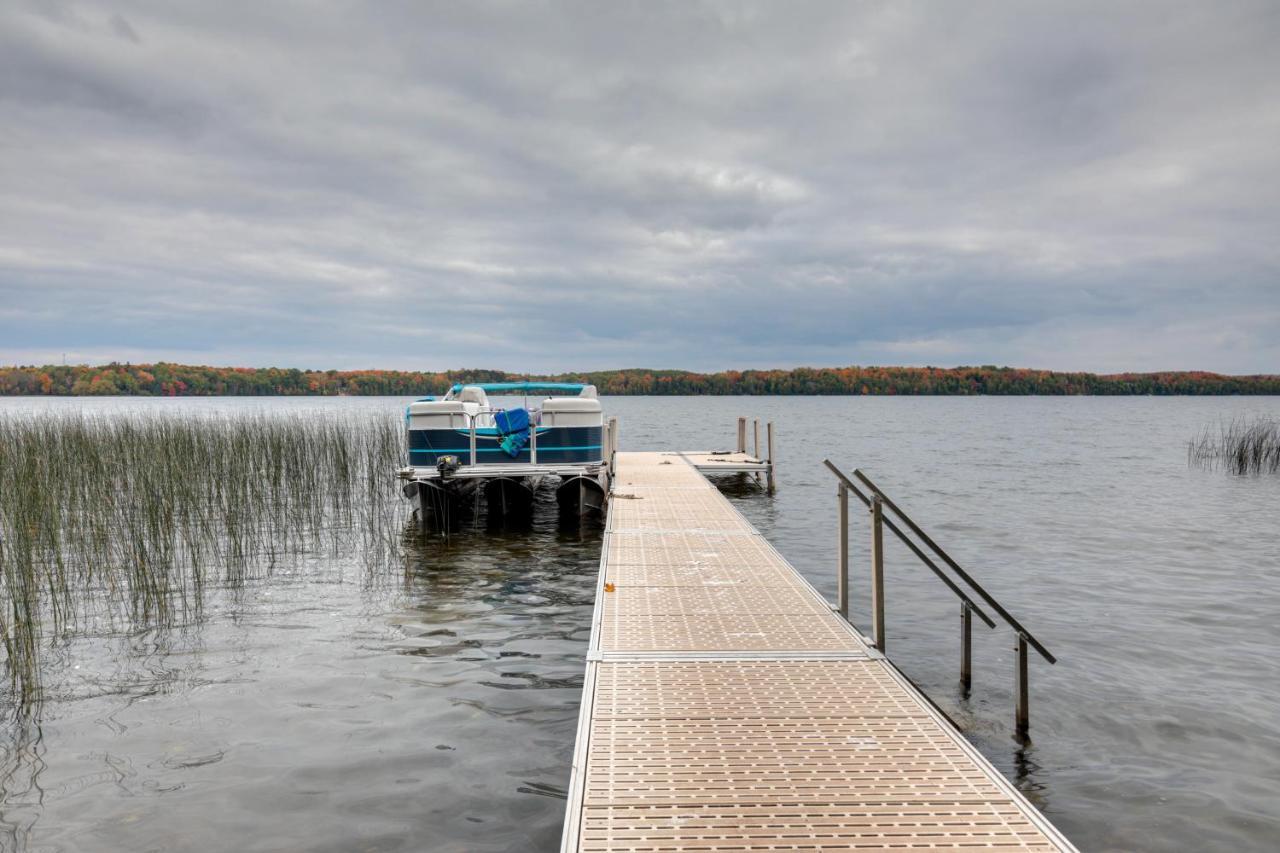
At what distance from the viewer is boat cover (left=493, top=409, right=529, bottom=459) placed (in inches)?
499

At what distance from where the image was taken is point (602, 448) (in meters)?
13.6

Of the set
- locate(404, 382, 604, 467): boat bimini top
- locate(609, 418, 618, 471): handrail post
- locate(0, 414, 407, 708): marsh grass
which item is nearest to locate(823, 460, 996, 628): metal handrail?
locate(0, 414, 407, 708): marsh grass

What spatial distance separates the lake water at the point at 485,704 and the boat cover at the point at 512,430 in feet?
5.91

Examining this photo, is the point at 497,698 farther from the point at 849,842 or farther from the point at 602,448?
the point at 602,448

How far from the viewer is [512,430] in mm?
12734

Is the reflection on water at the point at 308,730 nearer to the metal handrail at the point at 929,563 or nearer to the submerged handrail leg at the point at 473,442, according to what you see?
the metal handrail at the point at 929,563

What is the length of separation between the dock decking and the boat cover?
21.4ft

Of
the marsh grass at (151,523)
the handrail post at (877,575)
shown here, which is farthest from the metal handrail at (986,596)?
the marsh grass at (151,523)

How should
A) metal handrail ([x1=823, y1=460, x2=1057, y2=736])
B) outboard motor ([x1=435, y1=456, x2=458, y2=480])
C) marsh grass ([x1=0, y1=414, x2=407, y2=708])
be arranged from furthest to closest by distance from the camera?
1. outboard motor ([x1=435, y1=456, x2=458, y2=480])
2. marsh grass ([x1=0, y1=414, x2=407, y2=708])
3. metal handrail ([x1=823, y1=460, x2=1057, y2=736])

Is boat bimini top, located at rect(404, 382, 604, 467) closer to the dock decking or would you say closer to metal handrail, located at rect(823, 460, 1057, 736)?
the dock decking

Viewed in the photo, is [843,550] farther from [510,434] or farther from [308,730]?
[510,434]

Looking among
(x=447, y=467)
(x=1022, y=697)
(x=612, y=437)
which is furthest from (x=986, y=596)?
(x=612, y=437)

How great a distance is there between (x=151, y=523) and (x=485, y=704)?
580 cm

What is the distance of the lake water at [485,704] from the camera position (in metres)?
3.96
